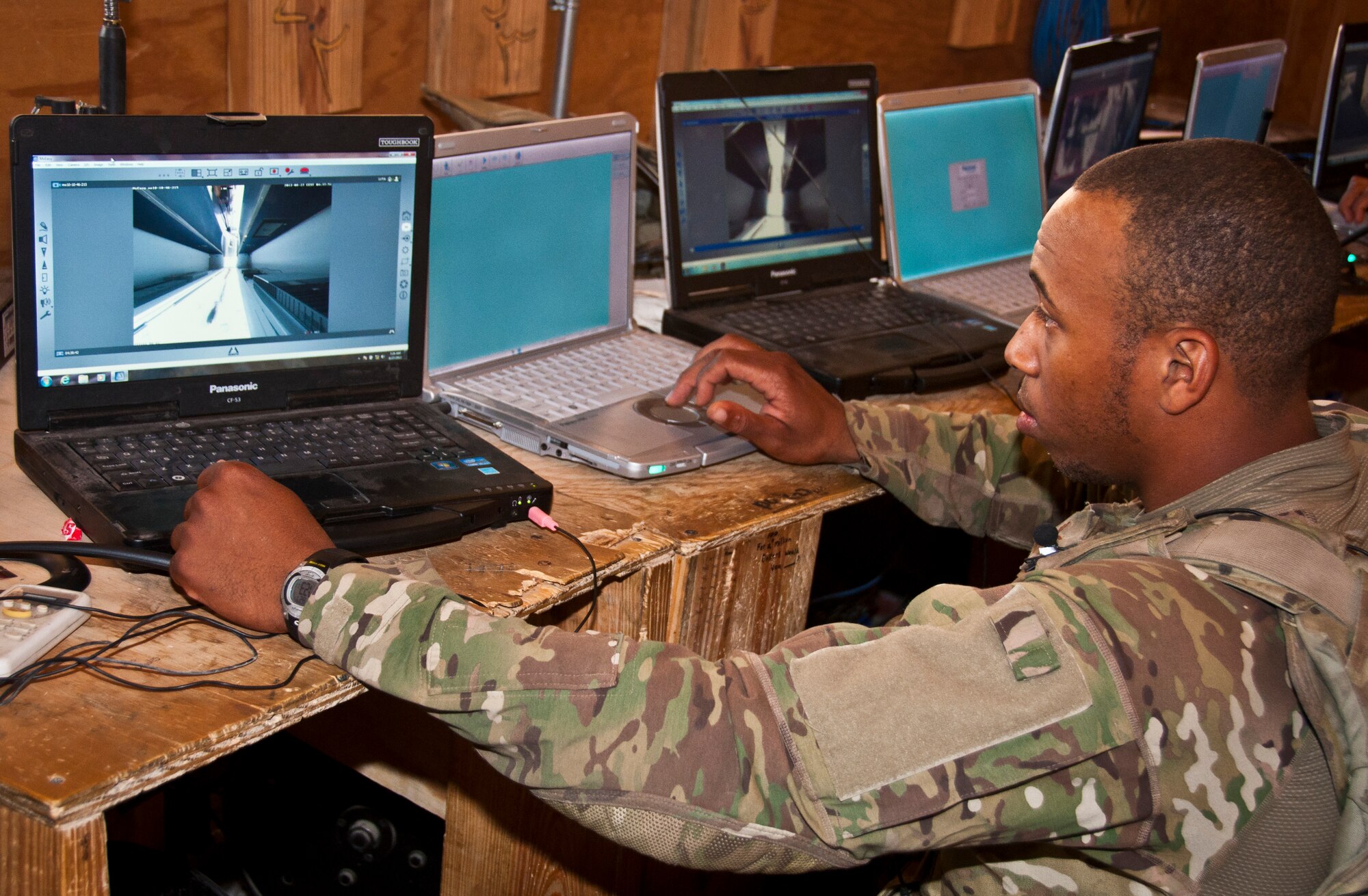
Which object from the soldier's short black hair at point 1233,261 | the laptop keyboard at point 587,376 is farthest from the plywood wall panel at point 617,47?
the soldier's short black hair at point 1233,261

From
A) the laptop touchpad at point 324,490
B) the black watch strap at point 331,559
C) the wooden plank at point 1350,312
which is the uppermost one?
the wooden plank at point 1350,312

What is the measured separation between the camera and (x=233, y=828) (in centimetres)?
178

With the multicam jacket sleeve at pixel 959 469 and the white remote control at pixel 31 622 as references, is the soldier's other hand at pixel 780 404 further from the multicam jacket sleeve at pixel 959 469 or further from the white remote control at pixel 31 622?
the white remote control at pixel 31 622

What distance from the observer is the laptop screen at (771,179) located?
195 centimetres

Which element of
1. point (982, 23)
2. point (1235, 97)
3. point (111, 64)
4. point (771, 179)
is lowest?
point (771, 179)

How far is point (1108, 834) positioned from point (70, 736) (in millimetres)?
737

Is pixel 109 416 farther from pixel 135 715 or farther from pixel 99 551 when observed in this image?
pixel 135 715

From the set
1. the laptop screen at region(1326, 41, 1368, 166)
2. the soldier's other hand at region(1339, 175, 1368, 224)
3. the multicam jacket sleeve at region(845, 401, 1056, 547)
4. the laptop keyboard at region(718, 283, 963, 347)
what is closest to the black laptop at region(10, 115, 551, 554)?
the multicam jacket sleeve at region(845, 401, 1056, 547)

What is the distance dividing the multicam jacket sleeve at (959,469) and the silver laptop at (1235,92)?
5.23 ft

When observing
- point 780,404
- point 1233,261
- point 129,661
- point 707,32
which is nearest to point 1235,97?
point 707,32

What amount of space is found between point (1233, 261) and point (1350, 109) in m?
2.71

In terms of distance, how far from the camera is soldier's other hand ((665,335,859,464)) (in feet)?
5.31

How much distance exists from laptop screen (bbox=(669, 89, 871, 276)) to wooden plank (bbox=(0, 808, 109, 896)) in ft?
4.20

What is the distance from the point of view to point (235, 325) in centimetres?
140
